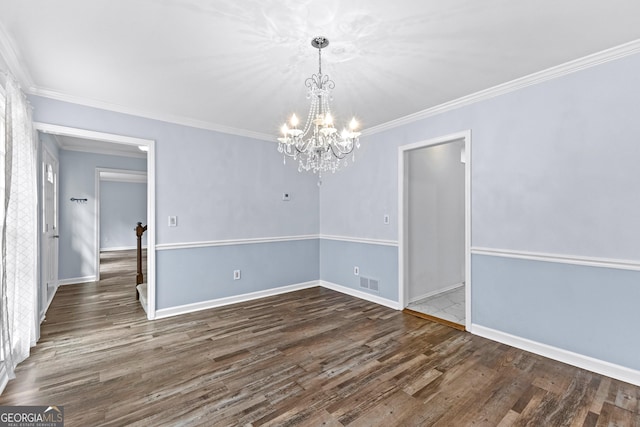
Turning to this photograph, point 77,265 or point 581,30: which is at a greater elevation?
point 581,30

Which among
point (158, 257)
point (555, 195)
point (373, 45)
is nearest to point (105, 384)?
point (158, 257)

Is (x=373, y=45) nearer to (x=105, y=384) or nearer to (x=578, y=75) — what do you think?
(x=578, y=75)

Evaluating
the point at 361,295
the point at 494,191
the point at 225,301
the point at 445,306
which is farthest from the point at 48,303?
the point at 494,191

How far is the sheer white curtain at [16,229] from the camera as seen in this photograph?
211cm

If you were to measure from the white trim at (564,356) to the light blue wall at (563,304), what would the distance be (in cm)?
4

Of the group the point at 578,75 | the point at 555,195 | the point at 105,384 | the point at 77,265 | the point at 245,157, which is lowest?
the point at 105,384

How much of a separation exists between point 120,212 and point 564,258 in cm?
1209

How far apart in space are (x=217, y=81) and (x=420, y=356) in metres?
3.26

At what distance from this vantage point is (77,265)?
5.37m

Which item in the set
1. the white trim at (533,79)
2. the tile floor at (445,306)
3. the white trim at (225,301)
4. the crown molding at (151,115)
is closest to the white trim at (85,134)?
the crown molding at (151,115)

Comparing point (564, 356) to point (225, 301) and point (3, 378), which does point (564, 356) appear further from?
point (3, 378)

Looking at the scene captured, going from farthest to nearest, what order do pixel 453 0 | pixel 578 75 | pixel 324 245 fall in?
pixel 324 245 < pixel 578 75 < pixel 453 0

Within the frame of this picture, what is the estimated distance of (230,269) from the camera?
4195 millimetres

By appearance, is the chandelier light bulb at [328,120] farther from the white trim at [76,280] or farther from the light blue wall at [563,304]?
the white trim at [76,280]
